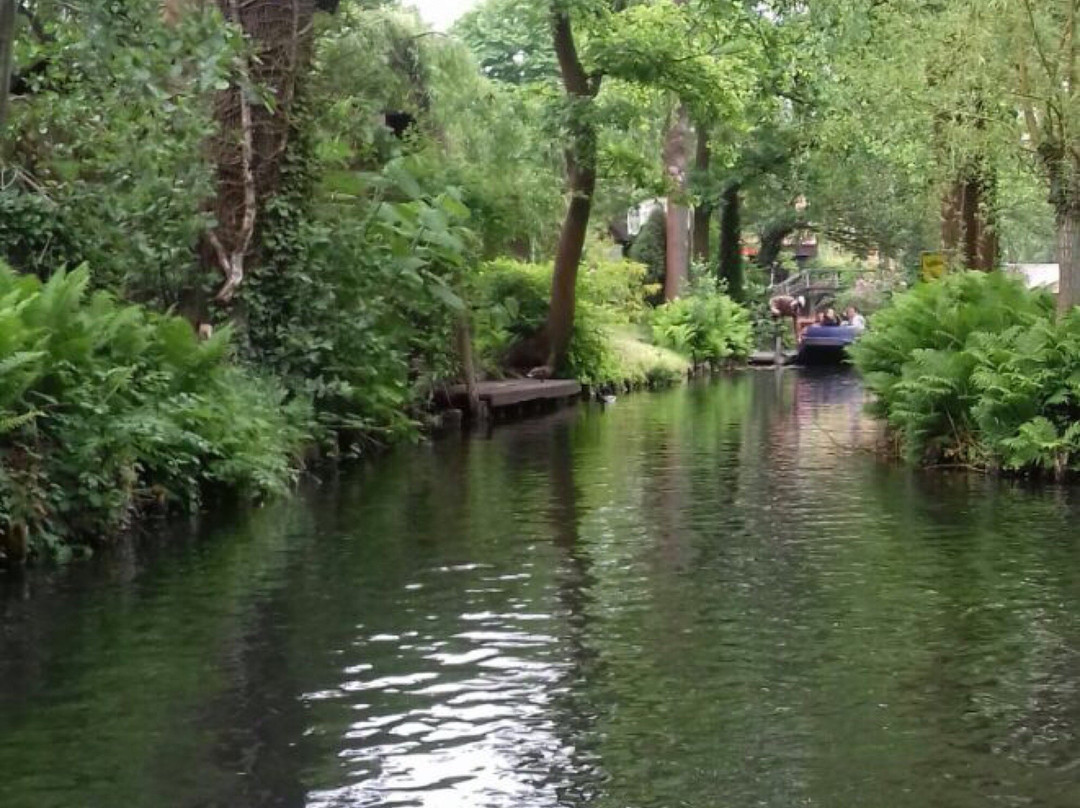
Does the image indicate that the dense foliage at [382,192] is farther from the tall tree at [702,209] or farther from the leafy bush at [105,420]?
the tall tree at [702,209]

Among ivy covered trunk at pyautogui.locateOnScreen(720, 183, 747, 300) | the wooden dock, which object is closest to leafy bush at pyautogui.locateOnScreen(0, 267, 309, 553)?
the wooden dock

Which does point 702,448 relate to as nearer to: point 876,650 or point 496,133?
point 496,133

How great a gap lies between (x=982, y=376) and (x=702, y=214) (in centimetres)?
3315

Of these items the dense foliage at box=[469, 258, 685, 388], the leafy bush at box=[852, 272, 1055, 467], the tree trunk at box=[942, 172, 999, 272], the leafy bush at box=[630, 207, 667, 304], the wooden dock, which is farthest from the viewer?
the leafy bush at box=[630, 207, 667, 304]

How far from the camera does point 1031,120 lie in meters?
16.8

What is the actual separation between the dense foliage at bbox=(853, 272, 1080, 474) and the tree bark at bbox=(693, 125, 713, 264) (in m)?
26.1

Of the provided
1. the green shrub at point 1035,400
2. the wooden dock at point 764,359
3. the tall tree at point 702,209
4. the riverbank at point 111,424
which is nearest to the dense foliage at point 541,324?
the green shrub at point 1035,400

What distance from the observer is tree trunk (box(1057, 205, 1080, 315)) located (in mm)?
16734

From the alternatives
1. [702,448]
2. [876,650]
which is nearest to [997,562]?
[876,650]

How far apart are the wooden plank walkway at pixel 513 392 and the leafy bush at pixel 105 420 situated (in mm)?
8981

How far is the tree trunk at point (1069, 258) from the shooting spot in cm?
1673

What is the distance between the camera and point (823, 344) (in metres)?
44.8

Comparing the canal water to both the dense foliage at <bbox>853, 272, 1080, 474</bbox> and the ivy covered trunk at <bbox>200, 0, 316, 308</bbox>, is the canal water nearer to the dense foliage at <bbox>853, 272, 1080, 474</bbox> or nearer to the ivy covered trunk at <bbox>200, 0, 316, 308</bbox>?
the dense foliage at <bbox>853, 272, 1080, 474</bbox>

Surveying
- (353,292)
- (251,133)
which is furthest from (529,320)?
(251,133)
